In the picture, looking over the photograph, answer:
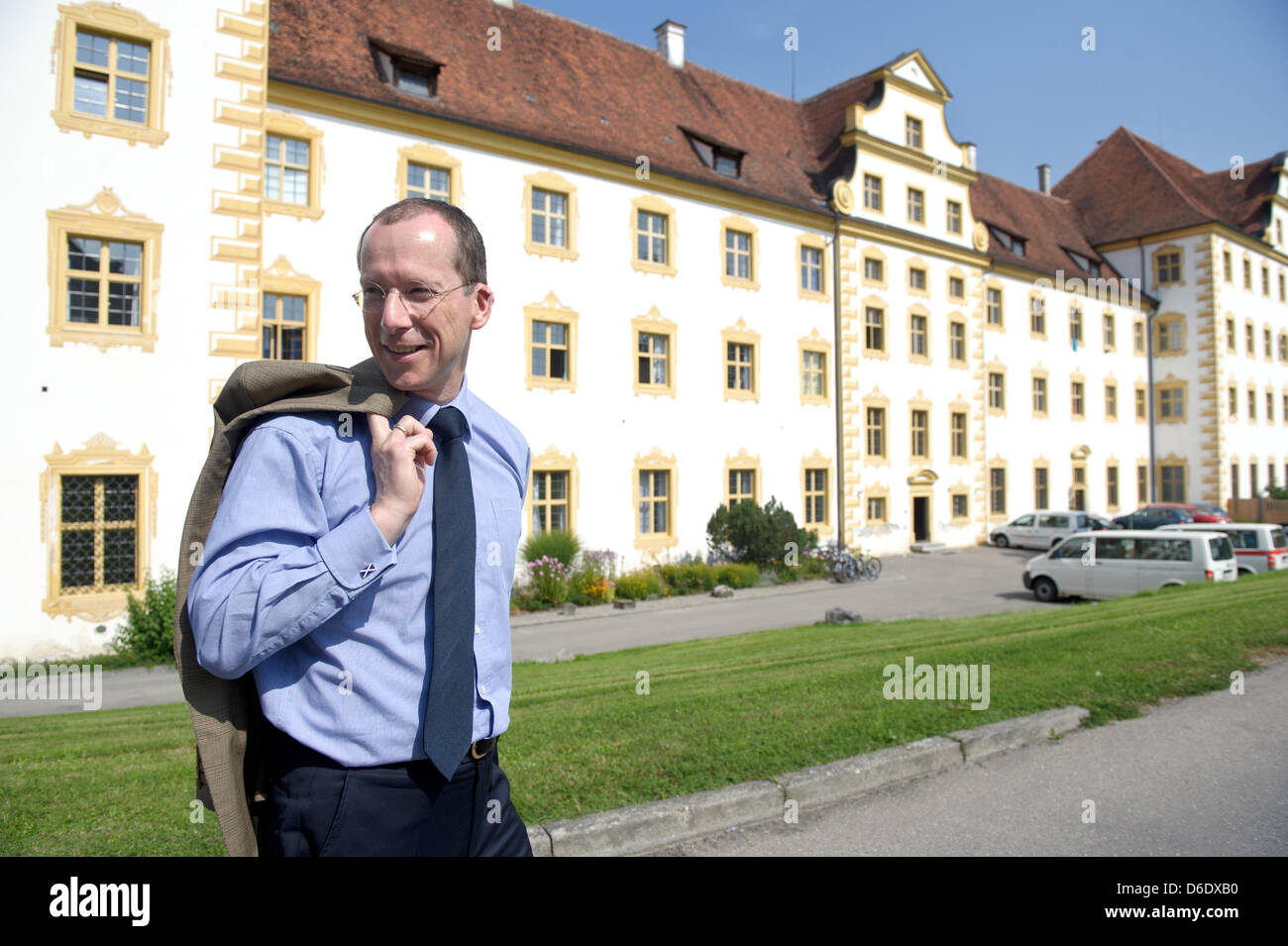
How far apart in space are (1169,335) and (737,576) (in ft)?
115

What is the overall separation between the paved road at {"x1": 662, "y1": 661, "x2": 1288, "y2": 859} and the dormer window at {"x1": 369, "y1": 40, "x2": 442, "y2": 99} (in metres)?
20.4

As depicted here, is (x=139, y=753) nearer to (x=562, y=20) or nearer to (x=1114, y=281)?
(x=562, y=20)

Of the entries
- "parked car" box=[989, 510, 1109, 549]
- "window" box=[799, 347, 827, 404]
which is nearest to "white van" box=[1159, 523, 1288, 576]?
"parked car" box=[989, 510, 1109, 549]

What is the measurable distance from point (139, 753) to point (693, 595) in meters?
17.0

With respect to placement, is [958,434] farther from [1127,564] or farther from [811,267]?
[1127,564]

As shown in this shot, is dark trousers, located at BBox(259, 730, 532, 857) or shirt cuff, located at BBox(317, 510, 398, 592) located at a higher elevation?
shirt cuff, located at BBox(317, 510, 398, 592)

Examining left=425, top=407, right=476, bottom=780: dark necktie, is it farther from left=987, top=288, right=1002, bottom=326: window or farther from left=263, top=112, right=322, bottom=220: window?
left=987, top=288, right=1002, bottom=326: window

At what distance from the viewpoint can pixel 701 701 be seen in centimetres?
697

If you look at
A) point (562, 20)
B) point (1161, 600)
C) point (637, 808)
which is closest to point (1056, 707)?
point (637, 808)

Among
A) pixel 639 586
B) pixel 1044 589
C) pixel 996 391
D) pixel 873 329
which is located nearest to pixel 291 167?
pixel 639 586

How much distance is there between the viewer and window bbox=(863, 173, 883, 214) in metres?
30.5

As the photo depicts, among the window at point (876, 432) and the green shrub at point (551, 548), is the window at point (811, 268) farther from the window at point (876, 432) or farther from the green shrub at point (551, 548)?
the green shrub at point (551, 548)

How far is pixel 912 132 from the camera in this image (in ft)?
106

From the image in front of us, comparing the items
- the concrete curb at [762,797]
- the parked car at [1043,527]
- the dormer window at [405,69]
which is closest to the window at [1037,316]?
the parked car at [1043,527]
